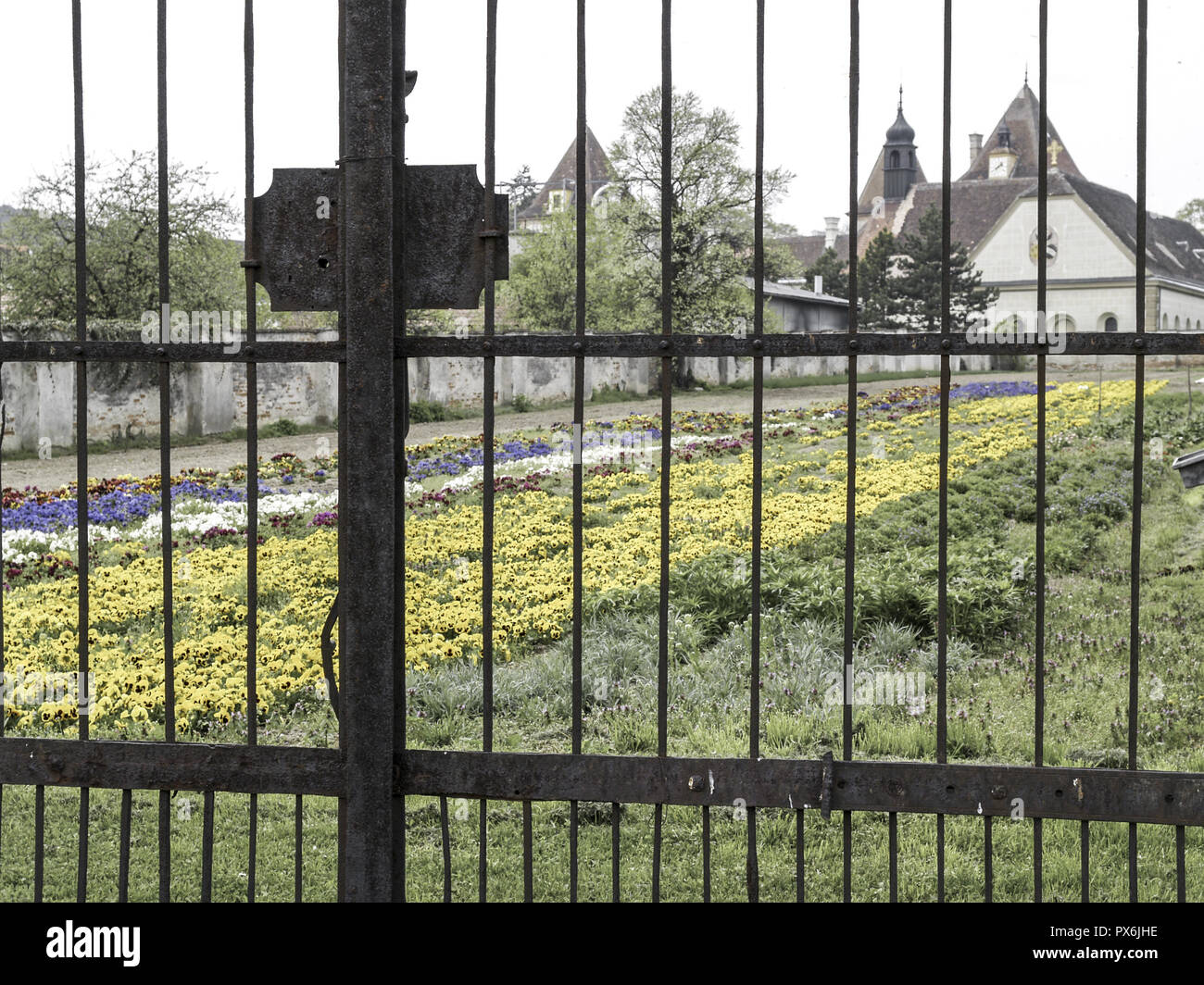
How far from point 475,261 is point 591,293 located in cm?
1519

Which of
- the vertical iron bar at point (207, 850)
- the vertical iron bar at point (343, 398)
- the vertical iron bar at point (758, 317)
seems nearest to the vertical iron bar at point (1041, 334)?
the vertical iron bar at point (758, 317)

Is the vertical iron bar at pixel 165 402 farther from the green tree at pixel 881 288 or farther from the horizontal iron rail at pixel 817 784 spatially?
the green tree at pixel 881 288

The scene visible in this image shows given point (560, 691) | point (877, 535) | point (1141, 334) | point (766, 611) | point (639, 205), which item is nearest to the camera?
point (1141, 334)

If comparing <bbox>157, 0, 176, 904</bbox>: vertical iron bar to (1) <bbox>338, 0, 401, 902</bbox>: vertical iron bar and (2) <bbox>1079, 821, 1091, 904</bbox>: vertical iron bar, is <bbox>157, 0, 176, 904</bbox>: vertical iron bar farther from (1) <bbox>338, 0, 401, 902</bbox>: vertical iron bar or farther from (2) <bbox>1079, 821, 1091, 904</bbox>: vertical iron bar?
(2) <bbox>1079, 821, 1091, 904</bbox>: vertical iron bar

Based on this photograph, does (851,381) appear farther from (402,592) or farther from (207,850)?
(207,850)

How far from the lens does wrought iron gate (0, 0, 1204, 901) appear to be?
Result: 247 centimetres

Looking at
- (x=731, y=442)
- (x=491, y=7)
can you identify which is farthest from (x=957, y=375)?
(x=491, y=7)

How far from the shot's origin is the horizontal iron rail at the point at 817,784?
2.44 m

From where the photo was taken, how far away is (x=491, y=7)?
2.60 meters

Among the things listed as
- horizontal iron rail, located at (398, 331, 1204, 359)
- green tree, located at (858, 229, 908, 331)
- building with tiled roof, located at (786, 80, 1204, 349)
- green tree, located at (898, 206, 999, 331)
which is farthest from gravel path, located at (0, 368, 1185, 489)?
horizontal iron rail, located at (398, 331, 1204, 359)

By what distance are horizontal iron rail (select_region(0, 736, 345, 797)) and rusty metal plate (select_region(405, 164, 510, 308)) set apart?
1.04 meters

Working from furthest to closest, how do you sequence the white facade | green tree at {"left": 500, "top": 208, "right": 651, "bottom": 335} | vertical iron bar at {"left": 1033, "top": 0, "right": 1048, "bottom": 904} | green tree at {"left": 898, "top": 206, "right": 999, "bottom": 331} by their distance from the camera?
the white facade
green tree at {"left": 898, "top": 206, "right": 999, "bottom": 331}
green tree at {"left": 500, "top": 208, "right": 651, "bottom": 335}
vertical iron bar at {"left": 1033, "top": 0, "right": 1048, "bottom": 904}

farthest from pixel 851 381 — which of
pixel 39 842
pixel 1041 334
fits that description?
pixel 39 842

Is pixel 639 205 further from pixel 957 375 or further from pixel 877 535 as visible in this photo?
pixel 877 535
